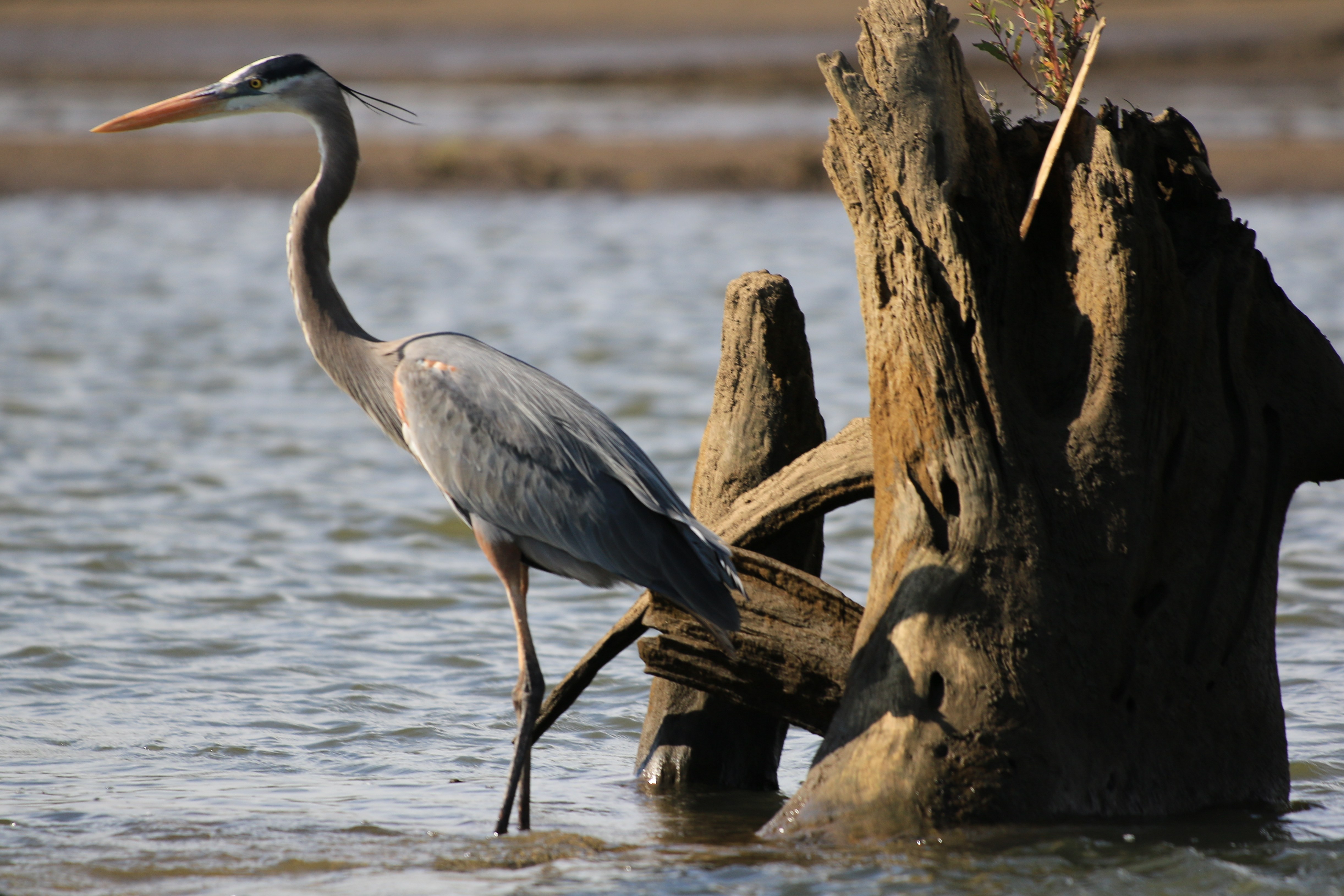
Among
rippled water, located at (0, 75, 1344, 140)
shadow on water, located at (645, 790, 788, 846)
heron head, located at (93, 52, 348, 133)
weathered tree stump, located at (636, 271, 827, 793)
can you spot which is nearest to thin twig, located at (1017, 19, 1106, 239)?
weathered tree stump, located at (636, 271, 827, 793)

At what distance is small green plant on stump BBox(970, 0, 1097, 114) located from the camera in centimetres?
463

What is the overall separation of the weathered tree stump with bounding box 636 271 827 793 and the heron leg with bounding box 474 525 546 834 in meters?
0.51

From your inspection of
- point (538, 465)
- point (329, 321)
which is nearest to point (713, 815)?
point (538, 465)

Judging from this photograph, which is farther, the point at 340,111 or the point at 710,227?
the point at 710,227

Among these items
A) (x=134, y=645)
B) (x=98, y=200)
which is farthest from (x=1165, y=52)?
(x=134, y=645)

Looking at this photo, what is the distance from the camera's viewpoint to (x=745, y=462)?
5449 millimetres

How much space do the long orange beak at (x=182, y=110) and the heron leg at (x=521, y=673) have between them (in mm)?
1903

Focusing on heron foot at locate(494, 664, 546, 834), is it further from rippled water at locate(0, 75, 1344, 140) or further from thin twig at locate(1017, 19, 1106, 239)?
rippled water at locate(0, 75, 1344, 140)

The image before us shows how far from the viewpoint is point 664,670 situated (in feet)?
16.3

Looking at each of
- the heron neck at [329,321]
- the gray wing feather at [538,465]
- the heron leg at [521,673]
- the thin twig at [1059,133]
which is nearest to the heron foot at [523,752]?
the heron leg at [521,673]

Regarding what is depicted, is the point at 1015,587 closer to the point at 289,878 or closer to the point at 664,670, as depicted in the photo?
the point at 664,670

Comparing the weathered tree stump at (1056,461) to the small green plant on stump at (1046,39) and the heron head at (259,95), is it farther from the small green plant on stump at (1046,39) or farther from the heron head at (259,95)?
the heron head at (259,95)

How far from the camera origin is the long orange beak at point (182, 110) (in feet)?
18.7

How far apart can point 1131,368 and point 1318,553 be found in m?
4.96
